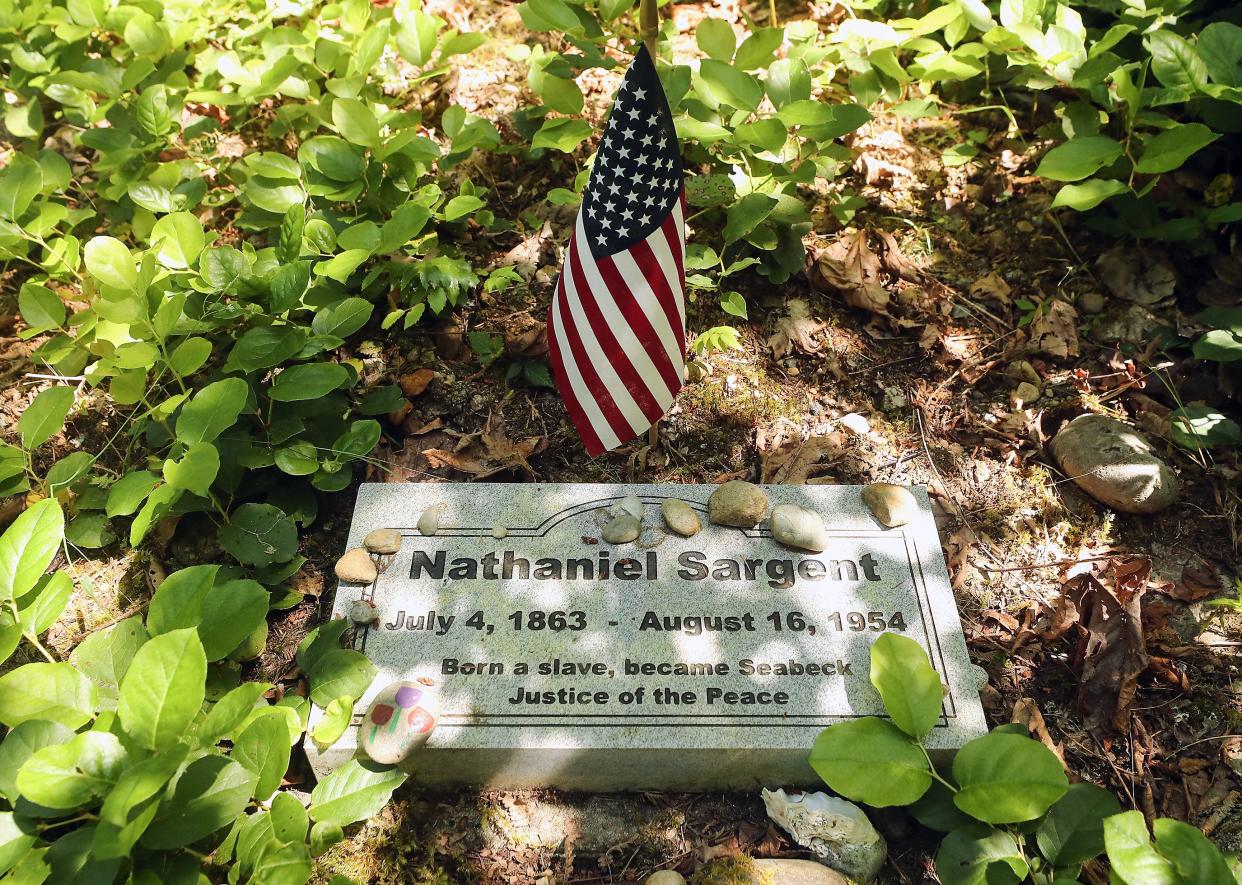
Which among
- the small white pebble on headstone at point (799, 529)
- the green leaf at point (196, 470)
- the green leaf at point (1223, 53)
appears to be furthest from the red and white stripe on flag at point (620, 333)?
the green leaf at point (1223, 53)

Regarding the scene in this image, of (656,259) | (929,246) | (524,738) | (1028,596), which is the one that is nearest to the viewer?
(524,738)

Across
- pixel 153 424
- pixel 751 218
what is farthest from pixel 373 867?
pixel 751 218

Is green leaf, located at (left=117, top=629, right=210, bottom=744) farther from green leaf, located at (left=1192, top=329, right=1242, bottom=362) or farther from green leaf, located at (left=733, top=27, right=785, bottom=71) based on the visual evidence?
green leaf, located at (left=1192, top=329, right=1242, bottom=362)

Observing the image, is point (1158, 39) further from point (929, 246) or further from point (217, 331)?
point (217, 331)

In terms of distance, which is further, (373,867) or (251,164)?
(251,164)

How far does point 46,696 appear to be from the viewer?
6.10 ft

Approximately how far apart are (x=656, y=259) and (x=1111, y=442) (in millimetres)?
1605

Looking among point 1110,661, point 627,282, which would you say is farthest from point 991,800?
point 627,282

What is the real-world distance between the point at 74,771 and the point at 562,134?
239 cm

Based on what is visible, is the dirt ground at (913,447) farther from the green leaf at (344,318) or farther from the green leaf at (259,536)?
the green leaf at (344,318)

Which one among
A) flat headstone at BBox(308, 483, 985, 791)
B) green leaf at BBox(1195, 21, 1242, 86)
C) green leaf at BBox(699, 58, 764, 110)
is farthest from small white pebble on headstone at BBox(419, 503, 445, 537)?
green leaf at BBox(1195, 21, 1242, 86)

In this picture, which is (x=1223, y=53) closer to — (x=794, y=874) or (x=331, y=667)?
(x=794, y=874)

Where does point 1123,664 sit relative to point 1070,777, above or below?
above

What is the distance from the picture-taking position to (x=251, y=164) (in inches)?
117
